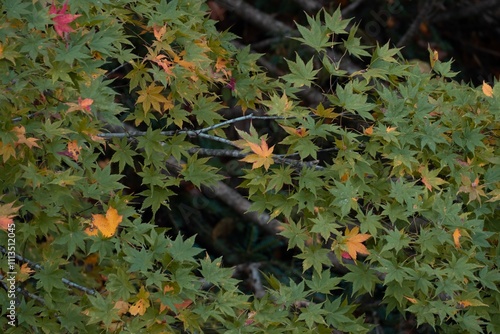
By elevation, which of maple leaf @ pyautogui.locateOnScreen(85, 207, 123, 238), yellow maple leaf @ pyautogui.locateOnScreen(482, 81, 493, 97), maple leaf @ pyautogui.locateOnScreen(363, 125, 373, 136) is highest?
yellow maple leaf @ pyautogui.locateOnScreen(482, 81, 493, 97)

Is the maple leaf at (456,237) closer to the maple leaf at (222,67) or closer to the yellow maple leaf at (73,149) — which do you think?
the maple leaf at (222,67)

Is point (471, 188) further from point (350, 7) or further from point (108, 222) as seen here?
point (350, 7)

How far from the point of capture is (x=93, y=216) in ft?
8.57

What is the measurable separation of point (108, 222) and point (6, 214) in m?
0.31

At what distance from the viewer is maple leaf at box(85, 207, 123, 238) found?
2600mm

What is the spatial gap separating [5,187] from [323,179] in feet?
3.38

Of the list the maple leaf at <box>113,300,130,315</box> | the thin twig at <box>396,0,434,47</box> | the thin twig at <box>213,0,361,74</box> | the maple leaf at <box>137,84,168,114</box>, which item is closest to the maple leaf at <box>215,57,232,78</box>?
the maple leaf at <box>137,84,168,114</box>

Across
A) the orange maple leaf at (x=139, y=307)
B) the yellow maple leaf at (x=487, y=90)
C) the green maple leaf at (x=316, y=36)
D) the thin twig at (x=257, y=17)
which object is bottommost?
the thin twig at (x=257, y=17)

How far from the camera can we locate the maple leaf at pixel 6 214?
2.52 metres

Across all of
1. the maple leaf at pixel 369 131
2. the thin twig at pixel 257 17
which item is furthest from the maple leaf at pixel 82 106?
the thin twig at pixel 257 17

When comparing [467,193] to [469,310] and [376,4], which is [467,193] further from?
[376,4]

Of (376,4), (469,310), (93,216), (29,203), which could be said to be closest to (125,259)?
(93,216)

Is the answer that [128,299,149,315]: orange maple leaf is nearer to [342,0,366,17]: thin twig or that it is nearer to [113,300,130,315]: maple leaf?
[113,300,130,315]: maple leaf

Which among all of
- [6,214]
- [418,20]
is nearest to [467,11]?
[418,20]
